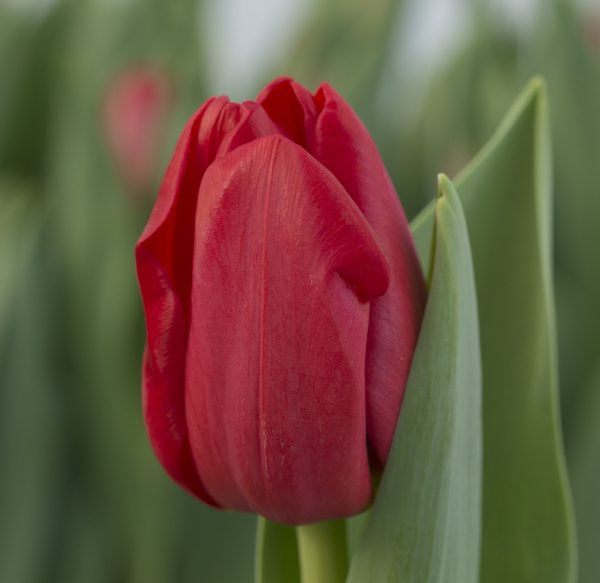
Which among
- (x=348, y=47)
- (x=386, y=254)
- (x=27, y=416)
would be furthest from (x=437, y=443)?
(x=348, y=47)

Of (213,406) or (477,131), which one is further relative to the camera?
(477,131)

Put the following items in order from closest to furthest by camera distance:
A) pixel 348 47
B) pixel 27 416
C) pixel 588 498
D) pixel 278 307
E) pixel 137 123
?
1. pixel 278 307
2. pixel 588 498
3. pixel 27 416
4. pixel 137 123
5. pixel 348 47

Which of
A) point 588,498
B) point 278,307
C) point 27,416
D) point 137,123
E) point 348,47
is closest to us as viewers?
point 278,307

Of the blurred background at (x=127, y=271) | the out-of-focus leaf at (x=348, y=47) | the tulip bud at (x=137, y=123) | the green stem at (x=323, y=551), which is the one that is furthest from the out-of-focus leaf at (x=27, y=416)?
the green stem at (x=323, y=551)

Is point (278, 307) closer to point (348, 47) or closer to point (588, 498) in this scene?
point (588, 498)

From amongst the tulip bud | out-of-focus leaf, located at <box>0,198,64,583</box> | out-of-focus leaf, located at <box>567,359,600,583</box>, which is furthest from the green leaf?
the tulip bud

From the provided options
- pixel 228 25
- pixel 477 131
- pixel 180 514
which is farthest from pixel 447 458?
pixel 228 25

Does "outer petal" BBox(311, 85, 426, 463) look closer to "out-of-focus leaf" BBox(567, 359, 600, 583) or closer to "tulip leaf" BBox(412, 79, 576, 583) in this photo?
"tulip leaf" BBox(412, 79, 576, 583)

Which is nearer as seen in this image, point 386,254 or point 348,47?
point 386,254

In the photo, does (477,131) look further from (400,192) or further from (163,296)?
(163,296)
